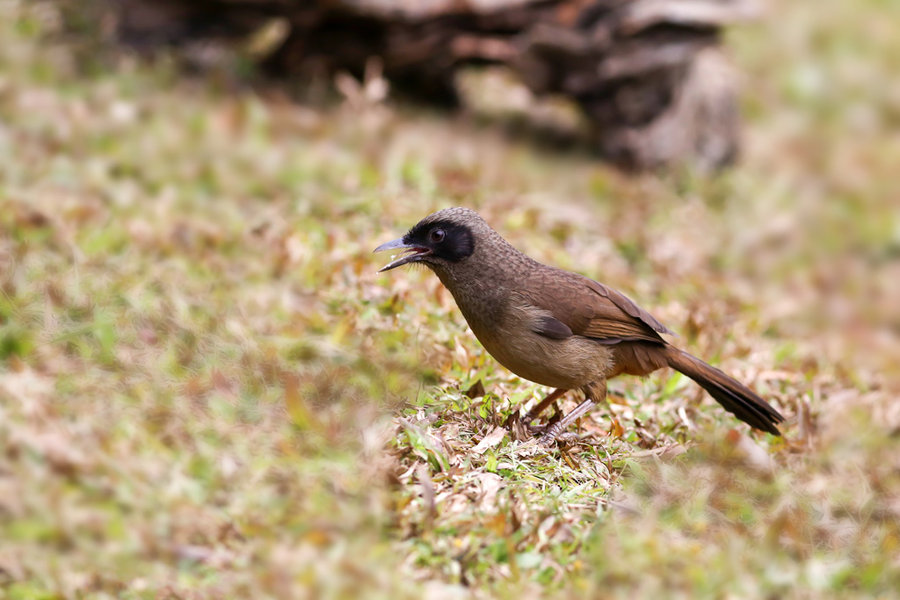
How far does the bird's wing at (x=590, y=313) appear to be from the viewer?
4.66 meters

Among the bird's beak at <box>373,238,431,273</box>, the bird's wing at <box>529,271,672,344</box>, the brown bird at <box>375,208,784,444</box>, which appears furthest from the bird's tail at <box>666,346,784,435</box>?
the bird's beak at <box>373,238,431,273</box>

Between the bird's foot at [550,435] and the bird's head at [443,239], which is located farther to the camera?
the bird's head at [443,239]

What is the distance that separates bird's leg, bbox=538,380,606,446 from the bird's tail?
1.32 feet

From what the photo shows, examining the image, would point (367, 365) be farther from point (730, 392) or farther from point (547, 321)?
point (730, 392)

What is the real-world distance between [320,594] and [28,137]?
17.6ft

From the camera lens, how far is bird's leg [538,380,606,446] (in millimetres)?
4551

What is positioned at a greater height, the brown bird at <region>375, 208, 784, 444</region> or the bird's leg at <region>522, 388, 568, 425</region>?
the brown bird at <region>375, 208, 784, 444</region>

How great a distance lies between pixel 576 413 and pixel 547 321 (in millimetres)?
468

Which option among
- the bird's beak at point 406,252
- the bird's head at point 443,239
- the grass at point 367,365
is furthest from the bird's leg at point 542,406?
the bird's beak at point 406,252

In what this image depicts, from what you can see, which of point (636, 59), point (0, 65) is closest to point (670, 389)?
point (636, 59)

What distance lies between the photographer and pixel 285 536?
4.02 m

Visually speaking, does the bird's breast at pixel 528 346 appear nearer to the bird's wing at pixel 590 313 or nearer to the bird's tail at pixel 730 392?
the bird's wing at pixel 590 313

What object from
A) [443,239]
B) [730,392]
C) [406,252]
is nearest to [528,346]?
[443,239]

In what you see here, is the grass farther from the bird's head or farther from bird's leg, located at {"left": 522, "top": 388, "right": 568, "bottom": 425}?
the bird's head
